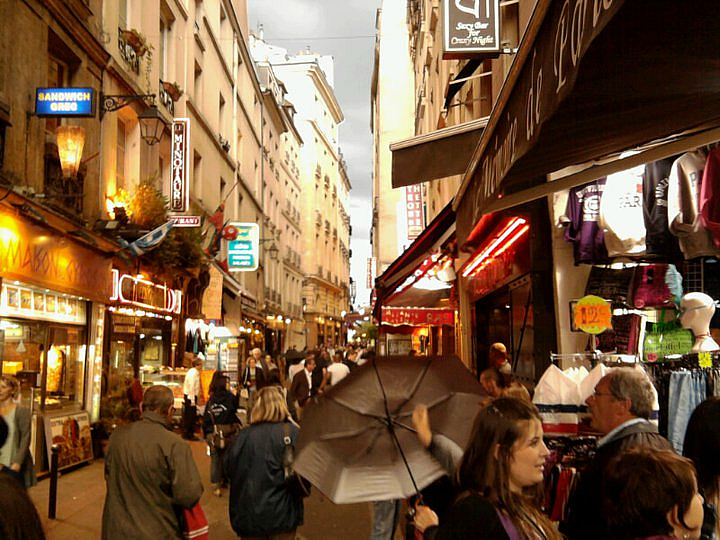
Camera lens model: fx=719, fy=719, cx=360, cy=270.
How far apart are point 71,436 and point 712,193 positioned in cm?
1005

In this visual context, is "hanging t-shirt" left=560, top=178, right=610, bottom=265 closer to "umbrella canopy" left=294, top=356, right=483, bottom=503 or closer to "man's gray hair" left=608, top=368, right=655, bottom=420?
"umbrella canopy" left=294, top=356, right=483, bottom=503

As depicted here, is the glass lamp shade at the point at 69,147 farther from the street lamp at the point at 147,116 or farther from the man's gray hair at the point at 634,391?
the man's gray hair at the point at 634,391

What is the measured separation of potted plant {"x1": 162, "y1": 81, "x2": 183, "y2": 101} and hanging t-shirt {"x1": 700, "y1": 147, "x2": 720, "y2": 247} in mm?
15797

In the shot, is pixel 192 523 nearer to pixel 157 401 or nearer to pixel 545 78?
pixel 157 401

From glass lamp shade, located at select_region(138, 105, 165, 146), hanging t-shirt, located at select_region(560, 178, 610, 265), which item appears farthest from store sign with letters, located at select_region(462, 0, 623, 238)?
glass lamp shade, located at select_region(138, 105, 165, 146)

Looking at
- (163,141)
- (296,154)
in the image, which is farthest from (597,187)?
(296,154)

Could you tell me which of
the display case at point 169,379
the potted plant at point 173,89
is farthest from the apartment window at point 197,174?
the display case at point 169,379

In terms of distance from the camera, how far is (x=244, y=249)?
85.5 feet

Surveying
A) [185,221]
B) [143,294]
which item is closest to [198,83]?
[185,221]

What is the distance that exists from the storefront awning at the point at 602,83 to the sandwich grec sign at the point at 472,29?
4737 millimetres

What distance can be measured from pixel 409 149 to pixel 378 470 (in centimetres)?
463

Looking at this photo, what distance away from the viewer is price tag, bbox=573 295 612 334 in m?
5.43

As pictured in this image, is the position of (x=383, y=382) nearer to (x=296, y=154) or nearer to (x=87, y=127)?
(x=87, y=127)

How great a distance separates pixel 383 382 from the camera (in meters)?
3.93
